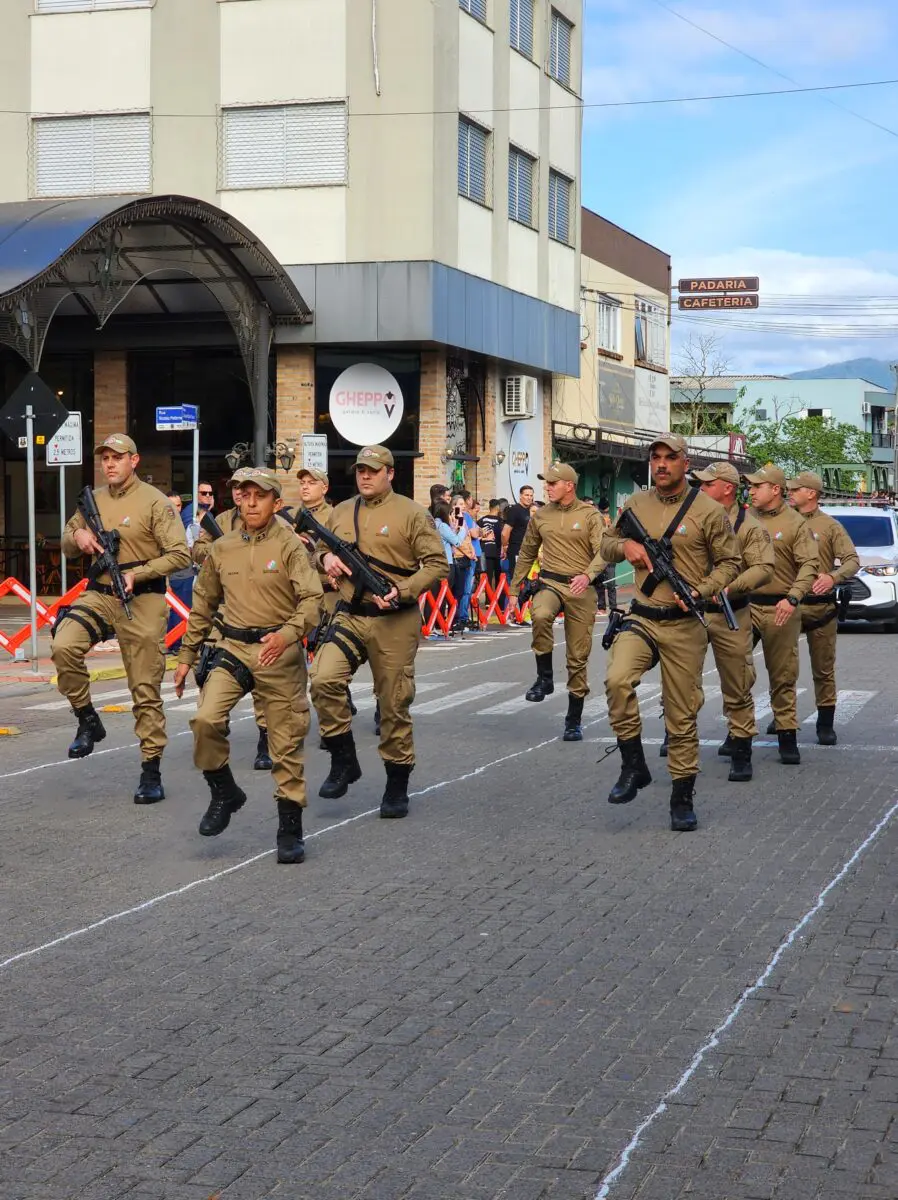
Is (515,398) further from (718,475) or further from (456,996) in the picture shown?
(456,996)

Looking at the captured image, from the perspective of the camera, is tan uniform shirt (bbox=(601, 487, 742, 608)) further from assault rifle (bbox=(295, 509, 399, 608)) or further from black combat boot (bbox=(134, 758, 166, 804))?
black combat boot (bbox=(134, 758, 166, 804))

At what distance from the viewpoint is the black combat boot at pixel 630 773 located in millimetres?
9859

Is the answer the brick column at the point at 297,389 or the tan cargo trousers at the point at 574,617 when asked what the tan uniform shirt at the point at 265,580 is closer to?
the tan cargo trousers at the point at 574,617

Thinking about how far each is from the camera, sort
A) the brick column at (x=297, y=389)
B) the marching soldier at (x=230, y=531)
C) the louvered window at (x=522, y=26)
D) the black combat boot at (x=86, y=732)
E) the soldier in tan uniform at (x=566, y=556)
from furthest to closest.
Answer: the louvered window at (x=522, y=26)
the brick column at (x=297, y=389)
the soldier in tan uniform at (x=566, y=556)
the black combat boot at (x=86, y=732)
the marching soldier at (x=230, y=531)

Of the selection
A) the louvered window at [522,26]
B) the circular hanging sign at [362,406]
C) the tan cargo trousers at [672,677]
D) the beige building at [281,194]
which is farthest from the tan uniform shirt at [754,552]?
the louvered window at [522,26]

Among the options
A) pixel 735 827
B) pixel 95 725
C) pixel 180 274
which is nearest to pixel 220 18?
pixel 180 274

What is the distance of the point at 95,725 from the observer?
11422 millimetres

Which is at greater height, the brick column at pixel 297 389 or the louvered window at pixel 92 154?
the louvered window at pixel 92 154

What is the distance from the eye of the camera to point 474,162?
108ft

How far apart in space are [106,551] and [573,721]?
442 centimetres

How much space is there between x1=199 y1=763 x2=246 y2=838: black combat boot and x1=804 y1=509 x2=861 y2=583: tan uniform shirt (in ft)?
19.1

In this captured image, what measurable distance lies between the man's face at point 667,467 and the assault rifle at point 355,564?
162 cm

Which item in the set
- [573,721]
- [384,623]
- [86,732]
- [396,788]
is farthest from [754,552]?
[86,732]

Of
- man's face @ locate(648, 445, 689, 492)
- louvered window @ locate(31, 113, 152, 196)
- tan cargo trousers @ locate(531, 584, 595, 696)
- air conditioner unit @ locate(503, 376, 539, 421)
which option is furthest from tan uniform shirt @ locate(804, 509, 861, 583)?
air conditioner unit @ locate(503, 376, 539, 421)
